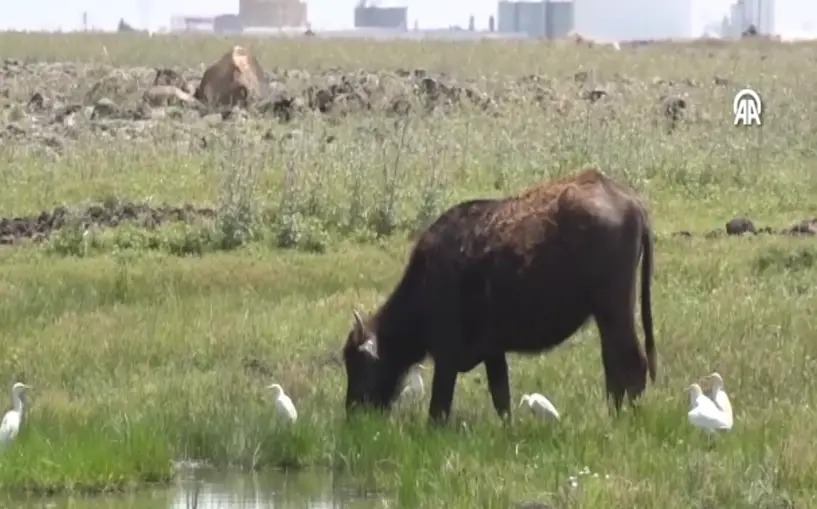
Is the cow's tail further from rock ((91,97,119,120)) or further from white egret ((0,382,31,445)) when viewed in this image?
rock ((91,97,119,120))

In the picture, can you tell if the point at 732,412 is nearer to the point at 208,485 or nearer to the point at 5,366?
the point at 208,485

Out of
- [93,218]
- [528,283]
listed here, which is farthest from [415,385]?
[93,218]

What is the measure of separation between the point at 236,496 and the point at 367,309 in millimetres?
4756

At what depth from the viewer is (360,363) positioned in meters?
11.0

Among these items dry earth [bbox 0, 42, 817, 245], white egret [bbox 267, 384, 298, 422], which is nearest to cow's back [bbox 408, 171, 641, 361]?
white egret [bbox 267, 384, 298, 422]

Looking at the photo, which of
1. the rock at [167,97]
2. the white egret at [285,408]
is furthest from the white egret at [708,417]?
the rock at [167,97]

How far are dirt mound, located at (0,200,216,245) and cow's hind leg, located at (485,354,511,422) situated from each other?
850cm

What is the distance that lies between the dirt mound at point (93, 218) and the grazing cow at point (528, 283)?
27.9 feet

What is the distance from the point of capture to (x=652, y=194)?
22531mm

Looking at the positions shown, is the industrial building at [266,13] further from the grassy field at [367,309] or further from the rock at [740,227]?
the rock at [740,227]

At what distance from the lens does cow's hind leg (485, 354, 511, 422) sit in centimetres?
1109

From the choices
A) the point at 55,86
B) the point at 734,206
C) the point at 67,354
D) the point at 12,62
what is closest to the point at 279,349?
the point at 67,354

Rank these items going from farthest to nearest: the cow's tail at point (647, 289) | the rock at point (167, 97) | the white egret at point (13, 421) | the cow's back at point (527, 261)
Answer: the rock at point (167, 97), the cow's tail at point (647, 289), the cow's back at point (527, 261), the white egret at point (13, 421)

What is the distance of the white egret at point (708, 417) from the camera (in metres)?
9.69
